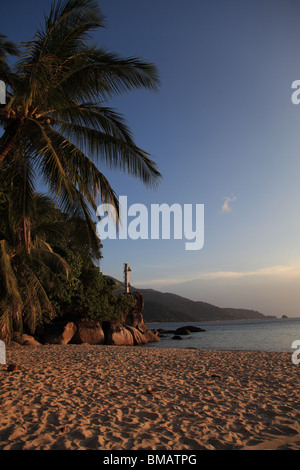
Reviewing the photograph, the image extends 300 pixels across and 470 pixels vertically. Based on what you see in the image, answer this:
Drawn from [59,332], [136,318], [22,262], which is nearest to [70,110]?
[22,262]

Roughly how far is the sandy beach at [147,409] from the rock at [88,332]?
36.7ft

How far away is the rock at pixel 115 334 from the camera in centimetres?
2128

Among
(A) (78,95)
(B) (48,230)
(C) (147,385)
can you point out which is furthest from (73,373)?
(B) (48,230)

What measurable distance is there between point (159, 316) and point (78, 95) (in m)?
140

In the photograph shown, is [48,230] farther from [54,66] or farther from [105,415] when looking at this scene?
[105,415]

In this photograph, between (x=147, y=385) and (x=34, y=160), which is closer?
(x=147, y=385)

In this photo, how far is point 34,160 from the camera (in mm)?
7664

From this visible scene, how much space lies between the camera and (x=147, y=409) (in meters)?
5.03

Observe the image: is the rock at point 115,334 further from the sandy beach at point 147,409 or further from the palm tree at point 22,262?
the sandy beach at point 147,409

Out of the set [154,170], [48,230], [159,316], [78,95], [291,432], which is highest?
[78,95]

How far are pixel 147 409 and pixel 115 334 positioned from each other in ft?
56.9

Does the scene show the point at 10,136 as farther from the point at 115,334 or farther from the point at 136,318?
the point at 136,318

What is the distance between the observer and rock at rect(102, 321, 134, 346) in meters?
21.3
